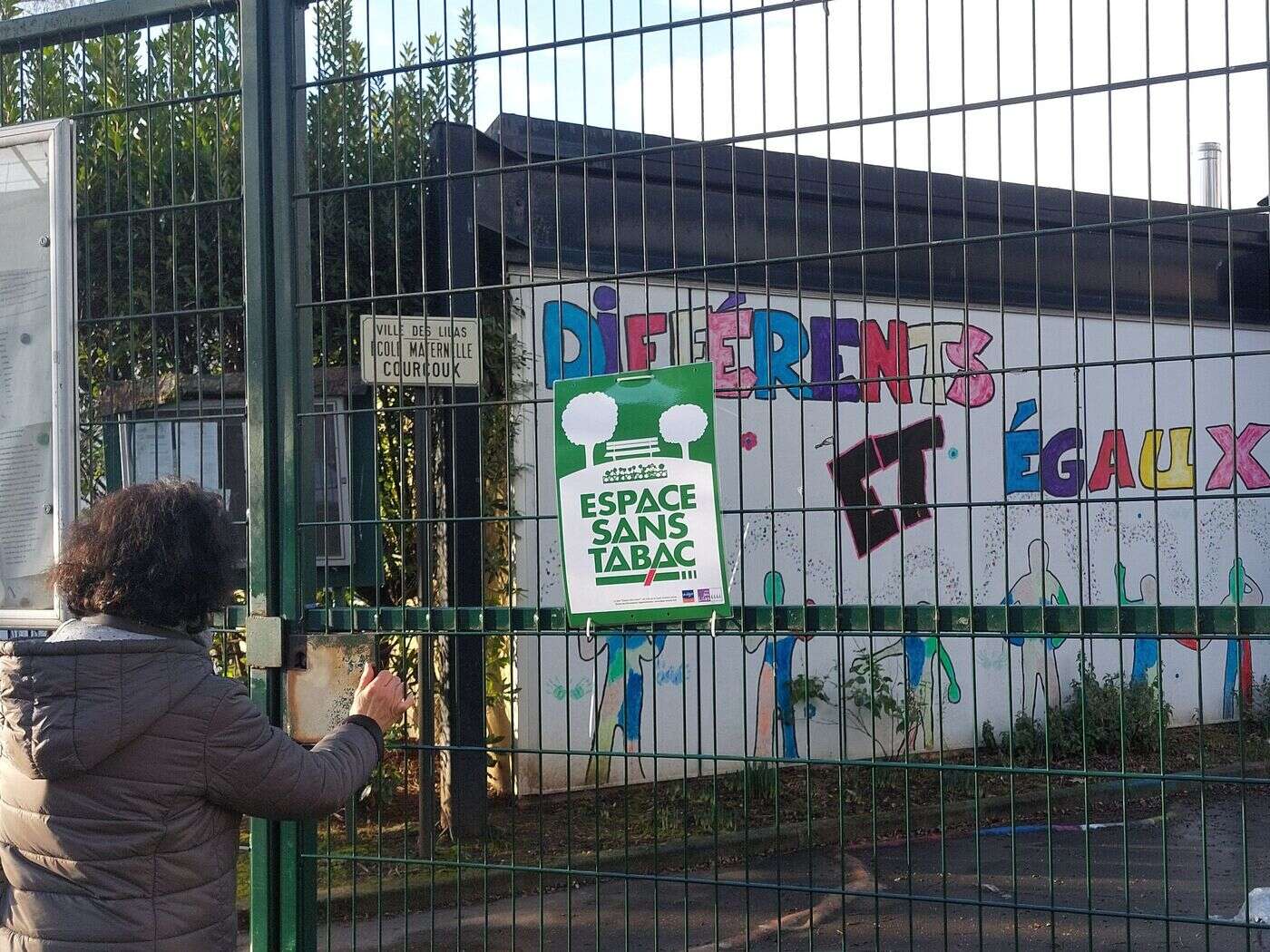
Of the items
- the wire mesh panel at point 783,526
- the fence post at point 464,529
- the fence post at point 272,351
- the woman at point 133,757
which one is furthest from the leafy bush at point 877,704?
the woman at point 133,757

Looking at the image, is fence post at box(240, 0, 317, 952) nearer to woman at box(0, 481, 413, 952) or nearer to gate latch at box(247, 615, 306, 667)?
gate latch at box(247, 615, 306, 667)

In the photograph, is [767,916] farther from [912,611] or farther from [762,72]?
[762,72]

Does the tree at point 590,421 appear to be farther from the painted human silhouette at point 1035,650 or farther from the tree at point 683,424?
the painted human silhouette at point 1035,650

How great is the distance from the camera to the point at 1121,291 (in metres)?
10.7

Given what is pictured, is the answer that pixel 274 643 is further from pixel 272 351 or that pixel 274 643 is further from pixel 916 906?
pixel 916 906

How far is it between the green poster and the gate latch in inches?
33.2

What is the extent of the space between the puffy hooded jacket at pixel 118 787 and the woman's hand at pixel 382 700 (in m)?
0.39

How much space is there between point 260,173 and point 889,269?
570 centimetres

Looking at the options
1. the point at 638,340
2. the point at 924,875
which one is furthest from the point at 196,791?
the point at 638,340

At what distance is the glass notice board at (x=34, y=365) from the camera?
12.9 ft

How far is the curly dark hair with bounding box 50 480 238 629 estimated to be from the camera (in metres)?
2.64

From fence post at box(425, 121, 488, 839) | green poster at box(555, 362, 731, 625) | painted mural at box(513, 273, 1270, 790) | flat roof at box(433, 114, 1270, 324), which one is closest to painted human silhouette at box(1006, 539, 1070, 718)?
painted mural at box(513, 273, 1270, 790)

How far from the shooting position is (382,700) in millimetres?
3051

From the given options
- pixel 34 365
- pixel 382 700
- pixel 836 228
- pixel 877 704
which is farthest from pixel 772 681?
pixel 382 700
